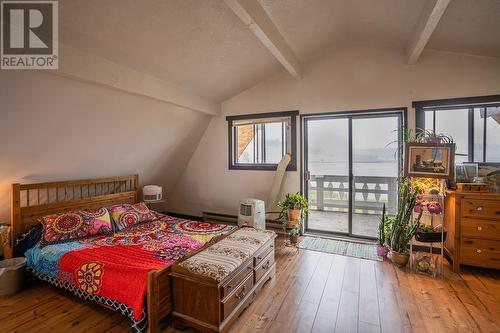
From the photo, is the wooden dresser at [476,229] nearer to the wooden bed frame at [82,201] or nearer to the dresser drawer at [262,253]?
the dresser drawer at [262,253]

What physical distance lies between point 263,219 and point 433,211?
7.09ft

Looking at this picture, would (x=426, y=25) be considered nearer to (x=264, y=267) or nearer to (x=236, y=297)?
(x=264, y=267)

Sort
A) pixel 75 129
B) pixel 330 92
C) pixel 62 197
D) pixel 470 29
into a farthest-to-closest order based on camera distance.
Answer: pixel 330 92
pixel 62 197
pixel 75 129
pixel 470 29

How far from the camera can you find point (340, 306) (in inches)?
80.8

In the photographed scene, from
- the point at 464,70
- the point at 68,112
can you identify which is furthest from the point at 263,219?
the point at 464,70

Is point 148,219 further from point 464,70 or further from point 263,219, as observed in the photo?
point 464,70

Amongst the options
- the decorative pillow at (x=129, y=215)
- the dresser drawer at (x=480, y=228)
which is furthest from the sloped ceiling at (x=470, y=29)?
the decorative pillow at (x=129, y=215)

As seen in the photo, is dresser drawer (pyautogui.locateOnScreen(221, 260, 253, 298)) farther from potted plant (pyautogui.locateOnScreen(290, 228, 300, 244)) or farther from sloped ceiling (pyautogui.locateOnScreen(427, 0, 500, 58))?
sloped ceiling (pyautogui.locateOnScreen(427, 0, 500, 58))

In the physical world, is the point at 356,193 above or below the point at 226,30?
below

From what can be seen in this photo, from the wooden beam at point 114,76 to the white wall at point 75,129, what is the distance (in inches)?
8.8

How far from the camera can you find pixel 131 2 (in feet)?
5.98

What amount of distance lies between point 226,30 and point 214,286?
243 centimetres

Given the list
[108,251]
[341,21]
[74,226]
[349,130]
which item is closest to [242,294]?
[108,251]

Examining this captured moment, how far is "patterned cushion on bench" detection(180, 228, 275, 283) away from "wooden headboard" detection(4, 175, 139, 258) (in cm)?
211
